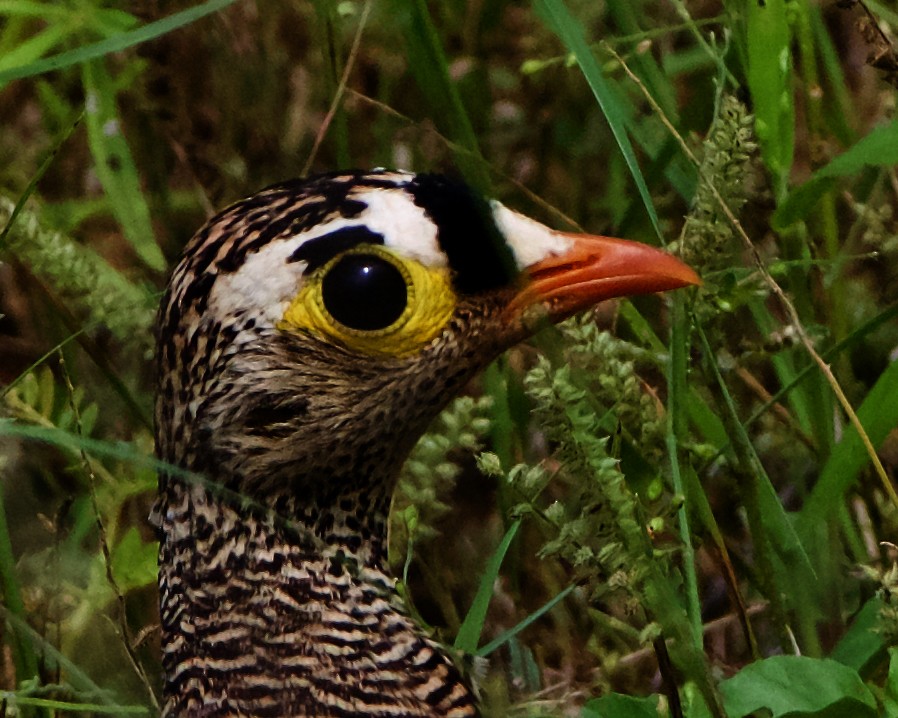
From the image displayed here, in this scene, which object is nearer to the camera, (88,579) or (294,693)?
(294,693)

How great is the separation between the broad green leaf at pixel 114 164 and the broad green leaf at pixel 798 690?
130 centimetres

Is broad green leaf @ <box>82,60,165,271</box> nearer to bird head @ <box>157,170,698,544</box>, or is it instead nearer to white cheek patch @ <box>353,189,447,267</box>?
bird head @ <box>157,170,698,544</box>

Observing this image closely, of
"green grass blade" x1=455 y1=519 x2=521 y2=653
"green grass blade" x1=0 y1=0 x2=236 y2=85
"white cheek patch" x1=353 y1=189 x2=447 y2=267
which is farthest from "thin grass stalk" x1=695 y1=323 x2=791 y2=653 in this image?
"green grass blade" x1=0 y1=0 x2=236 y2=85

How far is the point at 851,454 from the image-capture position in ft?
5.88

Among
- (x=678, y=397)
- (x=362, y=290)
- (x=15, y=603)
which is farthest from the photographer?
(x=15, y=603)

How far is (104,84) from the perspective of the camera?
2.42 metres

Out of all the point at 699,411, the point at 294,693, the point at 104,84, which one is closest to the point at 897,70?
the point at 699,411

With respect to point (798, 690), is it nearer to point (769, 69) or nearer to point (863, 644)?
point (863, 644)

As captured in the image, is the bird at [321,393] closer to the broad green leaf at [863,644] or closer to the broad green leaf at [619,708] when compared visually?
the broad green leaf at [619,708]

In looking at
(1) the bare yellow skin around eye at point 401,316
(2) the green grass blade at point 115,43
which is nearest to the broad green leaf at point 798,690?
(1) the bare yellow skin around eye at point 401,316

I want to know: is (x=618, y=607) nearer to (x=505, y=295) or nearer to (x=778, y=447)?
(x=778, y=447)

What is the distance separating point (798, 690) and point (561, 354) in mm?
433

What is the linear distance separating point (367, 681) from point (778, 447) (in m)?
0.95

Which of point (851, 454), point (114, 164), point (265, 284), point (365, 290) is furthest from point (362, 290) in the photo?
point (114, 164)
